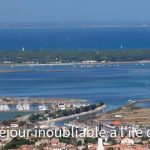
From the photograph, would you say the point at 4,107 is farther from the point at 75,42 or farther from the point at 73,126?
the point at 75,42

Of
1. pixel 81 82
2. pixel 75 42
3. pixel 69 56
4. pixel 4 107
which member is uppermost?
pixel 75 42

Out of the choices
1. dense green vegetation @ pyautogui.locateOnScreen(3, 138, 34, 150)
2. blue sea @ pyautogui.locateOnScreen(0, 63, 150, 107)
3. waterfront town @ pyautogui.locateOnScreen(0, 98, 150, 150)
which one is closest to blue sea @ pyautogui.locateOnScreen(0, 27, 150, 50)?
blue sea @ pyautogui.locateOnScreen(0, 63, 150, 107)

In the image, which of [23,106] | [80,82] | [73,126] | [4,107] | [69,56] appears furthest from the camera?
[69,56]

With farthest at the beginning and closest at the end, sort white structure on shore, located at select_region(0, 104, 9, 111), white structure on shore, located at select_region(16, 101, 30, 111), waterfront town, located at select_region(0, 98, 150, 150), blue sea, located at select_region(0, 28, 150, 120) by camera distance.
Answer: blue sea, located at select_region(0, 28, 150, 120)
white structure on shore, located at select_region(0, 104, 9, 111)
white structure on shore, located at select_region(16, 101, 30, 111)
waterfront town, located at select_region(0, 98, 150, 150)

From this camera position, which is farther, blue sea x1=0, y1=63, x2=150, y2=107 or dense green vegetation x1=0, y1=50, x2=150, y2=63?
dense green vegetation x1=0, y1=50, x2=150, y2=63

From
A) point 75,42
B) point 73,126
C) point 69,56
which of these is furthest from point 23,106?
point 75,42

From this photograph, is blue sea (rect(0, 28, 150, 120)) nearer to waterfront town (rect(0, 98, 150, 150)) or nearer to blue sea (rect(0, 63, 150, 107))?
blue sea (rect(0, 63, 150, 107))

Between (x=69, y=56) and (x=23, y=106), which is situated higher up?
(x=69, y=56)

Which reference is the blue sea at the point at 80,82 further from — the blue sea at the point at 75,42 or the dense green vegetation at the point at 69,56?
Answer: the blue sea at the point at 75,42

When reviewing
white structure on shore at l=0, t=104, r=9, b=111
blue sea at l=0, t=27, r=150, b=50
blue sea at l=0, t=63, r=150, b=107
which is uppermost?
blue sea at l=0, t=27, r=150, b=50
